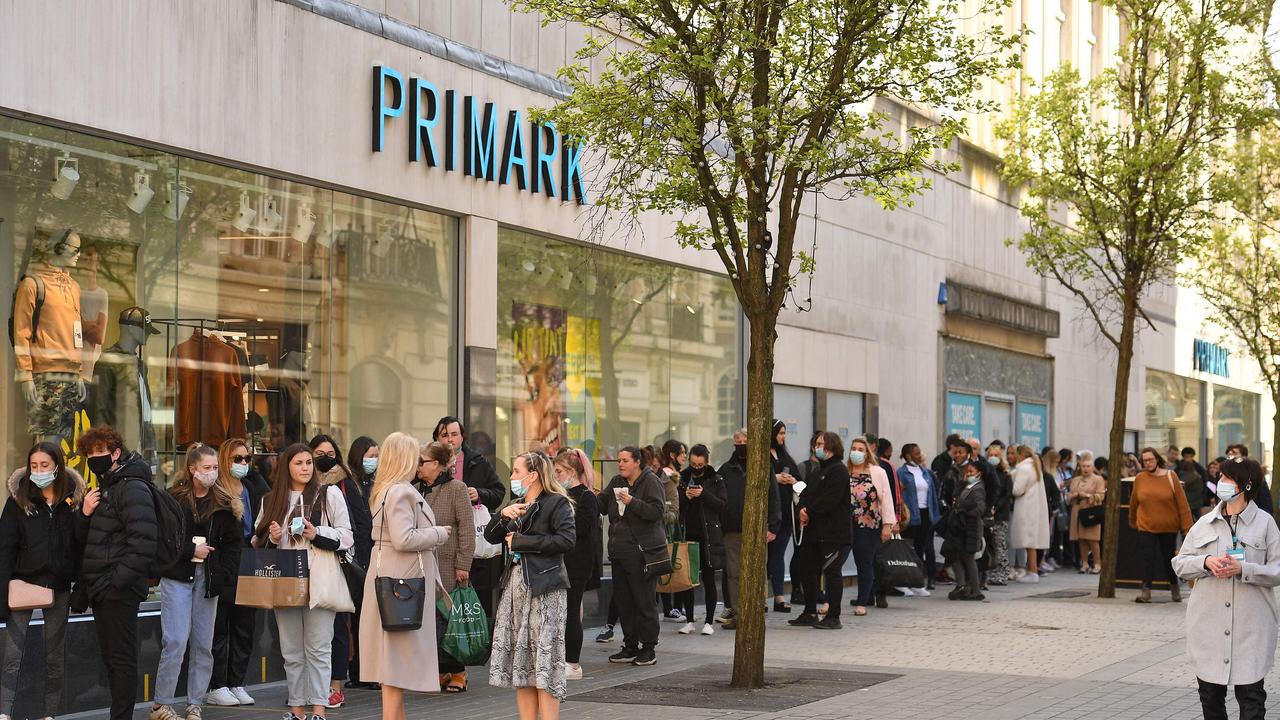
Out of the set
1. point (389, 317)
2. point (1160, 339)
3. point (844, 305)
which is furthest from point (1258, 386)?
point (389, 317)

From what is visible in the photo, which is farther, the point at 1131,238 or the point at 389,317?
the point at 1131,238

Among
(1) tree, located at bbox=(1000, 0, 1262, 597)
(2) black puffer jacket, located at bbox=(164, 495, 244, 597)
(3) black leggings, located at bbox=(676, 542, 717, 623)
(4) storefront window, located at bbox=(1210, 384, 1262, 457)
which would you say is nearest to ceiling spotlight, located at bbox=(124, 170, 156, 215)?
(2) black puffer jacket, located at bbox=(164, 495, 244, 597)

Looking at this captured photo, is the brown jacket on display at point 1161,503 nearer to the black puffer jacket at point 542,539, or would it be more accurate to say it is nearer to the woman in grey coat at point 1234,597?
the woman in grey coat at point 1234,597

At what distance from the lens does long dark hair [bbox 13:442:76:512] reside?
396 inches

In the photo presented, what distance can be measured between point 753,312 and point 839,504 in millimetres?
4551

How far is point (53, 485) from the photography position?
1019 cm

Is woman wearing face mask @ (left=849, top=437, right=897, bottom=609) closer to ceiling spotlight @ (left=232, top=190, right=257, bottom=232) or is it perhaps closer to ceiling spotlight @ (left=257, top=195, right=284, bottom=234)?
ceiling spotlight @ (left=257, top=195, right=284, bottom=234)

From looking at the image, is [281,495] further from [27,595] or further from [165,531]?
[27,595]

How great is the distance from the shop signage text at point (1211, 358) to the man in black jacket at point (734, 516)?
2962 centimetres

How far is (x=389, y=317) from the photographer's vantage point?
15234 mm

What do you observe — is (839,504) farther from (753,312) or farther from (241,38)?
(241,38)

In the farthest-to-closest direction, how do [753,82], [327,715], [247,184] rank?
1. [247,184]
2. [753,82]
3. [327,715]

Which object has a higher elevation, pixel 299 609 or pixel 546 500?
pixel 546 500

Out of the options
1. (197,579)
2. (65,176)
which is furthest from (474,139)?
(197,579)
